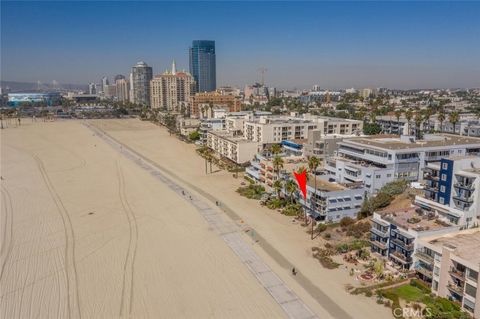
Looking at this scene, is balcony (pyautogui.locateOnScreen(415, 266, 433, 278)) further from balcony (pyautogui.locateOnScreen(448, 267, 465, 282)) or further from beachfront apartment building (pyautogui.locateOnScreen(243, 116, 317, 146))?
beachfront apartment building (pyautogui.locateOnScreen(243, 116, 317, 146))

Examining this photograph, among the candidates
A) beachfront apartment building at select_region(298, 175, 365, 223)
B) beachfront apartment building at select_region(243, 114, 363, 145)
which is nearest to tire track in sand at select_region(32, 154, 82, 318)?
beachfront apartment building at select_region(298, 175, 365, 223)

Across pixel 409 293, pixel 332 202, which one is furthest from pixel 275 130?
pixel 409 293

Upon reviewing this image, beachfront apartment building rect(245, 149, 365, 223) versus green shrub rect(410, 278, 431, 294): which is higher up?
beachfront apartment building rect(245, 149, 365, 223)

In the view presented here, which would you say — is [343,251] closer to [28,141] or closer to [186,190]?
[186,190]

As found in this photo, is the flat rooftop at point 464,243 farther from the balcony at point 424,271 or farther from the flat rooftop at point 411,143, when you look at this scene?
the flat rooftop at point 411,143

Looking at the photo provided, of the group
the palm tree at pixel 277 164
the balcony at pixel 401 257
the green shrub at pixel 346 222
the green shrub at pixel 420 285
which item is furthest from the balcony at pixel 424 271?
the palm tree at pixel 277 164

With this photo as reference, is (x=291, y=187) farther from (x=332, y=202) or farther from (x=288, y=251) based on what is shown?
(x=288, y=251)

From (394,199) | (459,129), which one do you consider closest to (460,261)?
(394,199)

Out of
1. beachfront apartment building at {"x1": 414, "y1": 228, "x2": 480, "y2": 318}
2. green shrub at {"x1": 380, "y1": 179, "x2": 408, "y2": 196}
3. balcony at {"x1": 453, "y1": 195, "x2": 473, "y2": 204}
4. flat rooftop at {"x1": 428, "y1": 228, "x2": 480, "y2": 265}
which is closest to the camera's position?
beachfront apartment building at {"x1": 414, "y1": 228, "x2": 480, "y2": 318}
